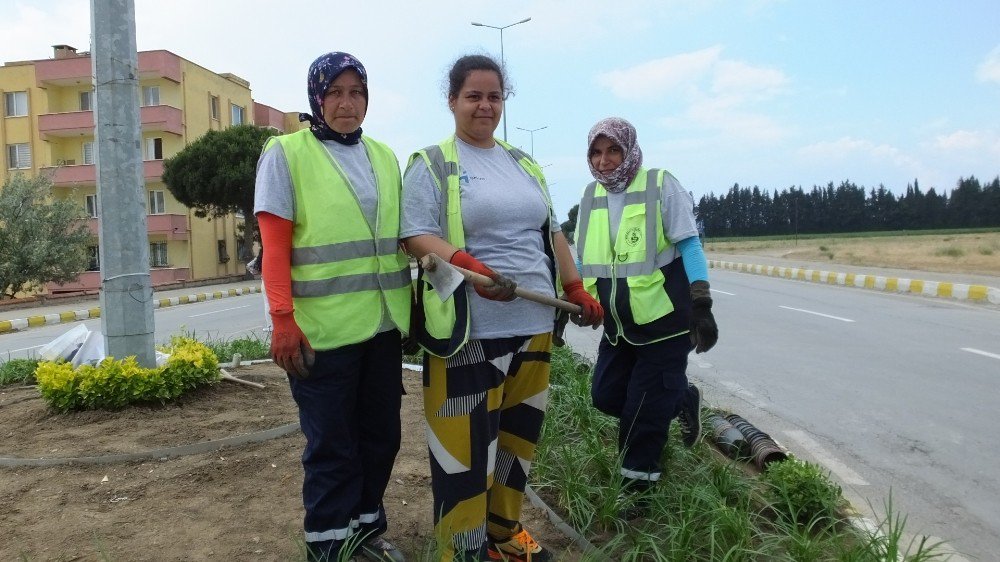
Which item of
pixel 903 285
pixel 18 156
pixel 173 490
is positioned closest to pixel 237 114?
pixel 18 156

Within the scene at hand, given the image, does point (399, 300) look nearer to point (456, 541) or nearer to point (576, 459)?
point (456, 541)

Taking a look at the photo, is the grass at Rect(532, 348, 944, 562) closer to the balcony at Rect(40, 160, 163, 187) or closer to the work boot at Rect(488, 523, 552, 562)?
the work boot at Rect(488, 523, 552, 562)

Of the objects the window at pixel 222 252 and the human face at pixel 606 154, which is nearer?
the human face at pixel 606 154

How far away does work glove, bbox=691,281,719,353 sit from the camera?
9.58 ft

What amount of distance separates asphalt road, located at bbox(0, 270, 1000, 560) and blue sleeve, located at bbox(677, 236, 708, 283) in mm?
1348

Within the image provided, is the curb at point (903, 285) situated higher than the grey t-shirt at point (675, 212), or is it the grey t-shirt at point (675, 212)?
the grey t-shirt at point (675, 212)

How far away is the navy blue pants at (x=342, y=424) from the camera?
91.9 inches

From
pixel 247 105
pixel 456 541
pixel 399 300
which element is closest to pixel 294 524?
pixel 456 541

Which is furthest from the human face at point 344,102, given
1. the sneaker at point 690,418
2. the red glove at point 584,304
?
the sneaker at point 690,418

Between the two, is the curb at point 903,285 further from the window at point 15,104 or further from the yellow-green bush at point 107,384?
the window at point 15,104

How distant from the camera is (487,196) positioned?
239 cm

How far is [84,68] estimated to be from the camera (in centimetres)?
3219

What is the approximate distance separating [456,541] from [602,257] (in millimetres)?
1397

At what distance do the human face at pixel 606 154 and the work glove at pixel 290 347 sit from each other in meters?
1.52
